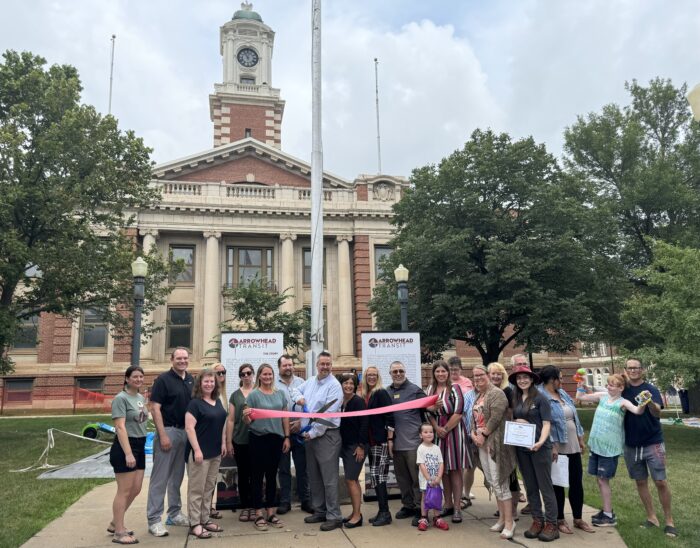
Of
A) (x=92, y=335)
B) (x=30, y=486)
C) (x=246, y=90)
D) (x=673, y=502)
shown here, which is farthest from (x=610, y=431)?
(x=246, y=90)

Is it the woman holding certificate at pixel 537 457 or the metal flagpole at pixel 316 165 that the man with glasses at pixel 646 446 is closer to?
the woman holding certificate at pixel 537 457

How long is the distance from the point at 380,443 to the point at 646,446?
3.18m

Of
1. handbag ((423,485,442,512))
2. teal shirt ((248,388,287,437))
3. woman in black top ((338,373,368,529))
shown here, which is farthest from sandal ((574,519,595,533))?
teal shirt ((248,388,287,437))

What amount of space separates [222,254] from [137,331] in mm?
19192

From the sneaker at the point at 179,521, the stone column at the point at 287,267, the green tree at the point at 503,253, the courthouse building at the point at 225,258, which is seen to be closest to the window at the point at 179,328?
the courthouse building at the point at 225,258

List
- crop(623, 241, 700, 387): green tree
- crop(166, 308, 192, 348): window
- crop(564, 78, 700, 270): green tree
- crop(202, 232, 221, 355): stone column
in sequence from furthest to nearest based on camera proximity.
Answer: crop(166, 308, 192, 348): window → crop(202, 232, 221, 355): stone column → crop(564, 78, 700, 270): green tree → crop(623, 241, 700, 387): green tree

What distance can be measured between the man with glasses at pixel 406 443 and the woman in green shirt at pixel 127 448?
302 cm

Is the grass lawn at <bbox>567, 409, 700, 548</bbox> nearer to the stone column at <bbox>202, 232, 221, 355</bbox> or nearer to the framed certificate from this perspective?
the framed certificate

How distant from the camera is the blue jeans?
762 cm

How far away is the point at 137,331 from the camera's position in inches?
551

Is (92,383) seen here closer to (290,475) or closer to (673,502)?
(290,475)

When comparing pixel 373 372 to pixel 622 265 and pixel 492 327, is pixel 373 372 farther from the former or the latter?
pixel 622 265

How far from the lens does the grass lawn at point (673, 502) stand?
20.5 ft

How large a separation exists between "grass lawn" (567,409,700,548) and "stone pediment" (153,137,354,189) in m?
25.7
